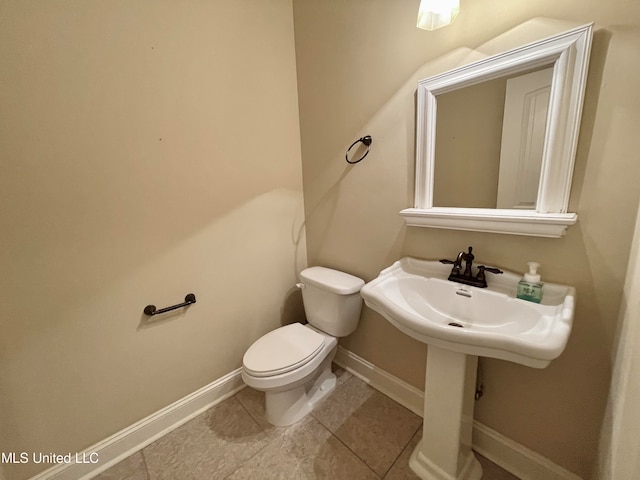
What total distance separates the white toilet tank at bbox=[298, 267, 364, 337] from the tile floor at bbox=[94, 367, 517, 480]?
463mm

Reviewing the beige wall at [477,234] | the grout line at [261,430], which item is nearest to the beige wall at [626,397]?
the beige wall at [477,234]

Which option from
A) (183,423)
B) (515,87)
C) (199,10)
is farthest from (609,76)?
(183,423)

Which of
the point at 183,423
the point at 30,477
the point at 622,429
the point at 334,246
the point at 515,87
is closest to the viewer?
the point at 622,429

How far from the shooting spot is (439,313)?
3.51 feet

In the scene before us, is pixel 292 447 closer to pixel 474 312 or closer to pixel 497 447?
pixel 497 447

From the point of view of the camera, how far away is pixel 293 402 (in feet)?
4.53

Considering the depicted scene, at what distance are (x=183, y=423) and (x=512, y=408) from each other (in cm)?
167

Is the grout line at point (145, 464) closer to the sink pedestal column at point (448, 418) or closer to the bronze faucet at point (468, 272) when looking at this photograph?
the sink pedestal column at point (448, 418)

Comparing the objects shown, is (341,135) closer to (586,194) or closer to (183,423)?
(586,194)

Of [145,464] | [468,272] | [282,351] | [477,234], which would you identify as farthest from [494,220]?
[145,464]

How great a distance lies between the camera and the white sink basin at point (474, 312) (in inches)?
27.1

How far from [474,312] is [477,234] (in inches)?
12.8

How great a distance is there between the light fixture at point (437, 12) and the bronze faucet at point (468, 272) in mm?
862

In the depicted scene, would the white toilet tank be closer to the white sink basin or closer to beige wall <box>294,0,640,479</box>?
beige wall <box>294,0,640,479</box>
